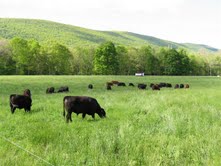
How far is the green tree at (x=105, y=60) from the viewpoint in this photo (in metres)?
97.4

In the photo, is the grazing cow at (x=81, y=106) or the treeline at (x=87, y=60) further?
the treeline at (x=87, y=60)

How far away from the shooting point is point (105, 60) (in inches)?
3844

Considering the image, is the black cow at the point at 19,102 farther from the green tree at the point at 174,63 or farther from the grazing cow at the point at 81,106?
the green tree at the point at 174,63

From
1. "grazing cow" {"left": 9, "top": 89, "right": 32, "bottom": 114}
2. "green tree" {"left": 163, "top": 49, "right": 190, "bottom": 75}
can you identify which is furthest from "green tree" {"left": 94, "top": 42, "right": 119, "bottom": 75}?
"grazing cow" {"left": 9, "top": 89, "right": 32, "bottom": 114}

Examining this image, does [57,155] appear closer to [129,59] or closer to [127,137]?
[127,137]

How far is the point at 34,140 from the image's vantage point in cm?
823

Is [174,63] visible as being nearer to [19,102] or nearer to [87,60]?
[87,60]

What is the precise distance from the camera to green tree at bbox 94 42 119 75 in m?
97.4

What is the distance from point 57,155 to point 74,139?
1557 mm

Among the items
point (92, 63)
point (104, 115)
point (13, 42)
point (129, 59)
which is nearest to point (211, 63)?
point (129, 59)

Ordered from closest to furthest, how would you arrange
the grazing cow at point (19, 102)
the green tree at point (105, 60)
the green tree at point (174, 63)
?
the grazing cow at point (19, 102) < the green tree at point (105, 60) < the green tree at point (174, 63)

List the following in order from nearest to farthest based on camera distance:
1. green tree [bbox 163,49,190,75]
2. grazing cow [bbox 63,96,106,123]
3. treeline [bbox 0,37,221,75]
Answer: grazing cow [bbox 63,96,106,123]
treeline [bbox 0,37,221,75]
green tree [bbox 163,49,190,75]

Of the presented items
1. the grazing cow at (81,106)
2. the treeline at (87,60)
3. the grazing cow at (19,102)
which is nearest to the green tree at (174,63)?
the treeline at (87,60)

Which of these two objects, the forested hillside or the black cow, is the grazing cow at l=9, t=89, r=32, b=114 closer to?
the black cow
